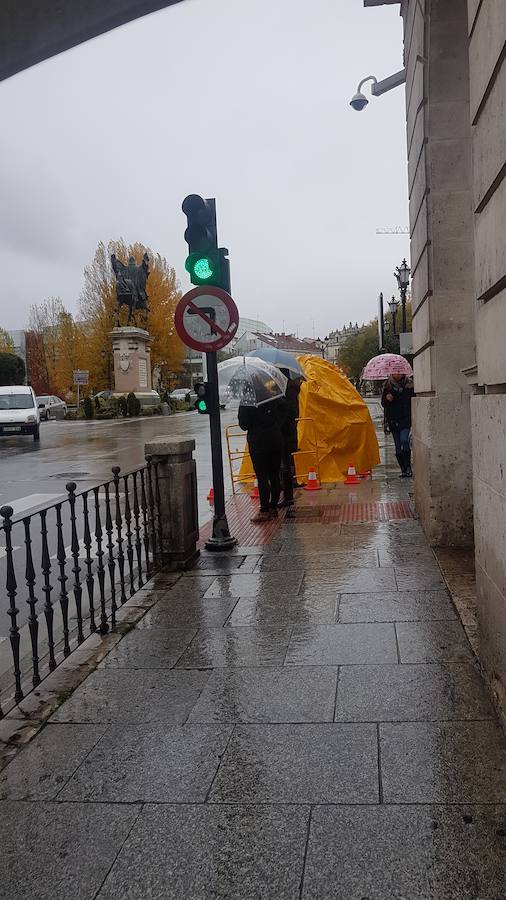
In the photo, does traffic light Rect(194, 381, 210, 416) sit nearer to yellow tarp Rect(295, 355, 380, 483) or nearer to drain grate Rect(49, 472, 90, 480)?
yellow tarp Rect(295, 355, 380, 483)

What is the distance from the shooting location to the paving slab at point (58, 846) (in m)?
2.57

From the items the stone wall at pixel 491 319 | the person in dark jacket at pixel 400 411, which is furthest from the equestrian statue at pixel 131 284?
the stone wall at pixel 491 319

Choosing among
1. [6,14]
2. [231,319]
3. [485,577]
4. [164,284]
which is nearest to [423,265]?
[231,319]

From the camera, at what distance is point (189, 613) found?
5.77 metres

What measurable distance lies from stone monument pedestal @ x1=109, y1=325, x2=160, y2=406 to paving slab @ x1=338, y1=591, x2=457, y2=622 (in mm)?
50944

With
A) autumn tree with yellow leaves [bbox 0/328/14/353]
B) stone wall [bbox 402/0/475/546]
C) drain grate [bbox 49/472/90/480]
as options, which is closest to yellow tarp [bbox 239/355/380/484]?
drain grate [bbox 49/472/90/480]

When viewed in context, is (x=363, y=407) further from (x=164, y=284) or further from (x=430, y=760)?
(x=164, y=284)

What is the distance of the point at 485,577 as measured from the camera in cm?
406

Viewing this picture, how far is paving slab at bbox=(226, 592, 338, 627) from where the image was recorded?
543 centimetres

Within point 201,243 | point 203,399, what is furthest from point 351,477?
point 201,243

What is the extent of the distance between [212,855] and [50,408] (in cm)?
5493

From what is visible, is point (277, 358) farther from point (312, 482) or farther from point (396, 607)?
point (396, 607)

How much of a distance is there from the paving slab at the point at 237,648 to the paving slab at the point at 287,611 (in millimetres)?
179

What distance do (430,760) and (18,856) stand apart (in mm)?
1688
